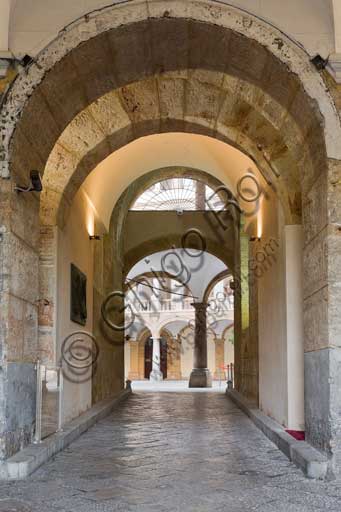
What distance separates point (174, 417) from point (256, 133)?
409 cm

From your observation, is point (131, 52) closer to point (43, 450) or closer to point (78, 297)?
point (43, 450)

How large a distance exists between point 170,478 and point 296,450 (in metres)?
0.99

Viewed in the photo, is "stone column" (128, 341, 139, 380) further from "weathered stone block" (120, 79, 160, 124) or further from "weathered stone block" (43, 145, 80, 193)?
"weathered stone block" (120, 79, 160, 124)

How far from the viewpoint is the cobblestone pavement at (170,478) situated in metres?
3.79

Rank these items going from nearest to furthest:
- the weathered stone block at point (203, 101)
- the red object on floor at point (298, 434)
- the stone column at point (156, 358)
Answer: the red object on floor at point (298, 434) → the weathered stone block at point (203, 101) → the stone column at point (156, 358)

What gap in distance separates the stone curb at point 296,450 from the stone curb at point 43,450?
1850mm

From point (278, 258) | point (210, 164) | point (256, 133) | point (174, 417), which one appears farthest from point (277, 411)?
point (210, 164)

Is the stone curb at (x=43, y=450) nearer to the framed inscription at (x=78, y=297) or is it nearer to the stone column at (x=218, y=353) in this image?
the framed inscription at (x=78, y=297)

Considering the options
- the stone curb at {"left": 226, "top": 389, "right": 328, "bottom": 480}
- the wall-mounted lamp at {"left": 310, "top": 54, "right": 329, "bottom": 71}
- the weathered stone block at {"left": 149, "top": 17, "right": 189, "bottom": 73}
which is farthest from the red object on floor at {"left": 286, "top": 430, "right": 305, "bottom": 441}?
the weathered stone block at {"left": 149, "top": 17, "right": 189, "bottom": 73}

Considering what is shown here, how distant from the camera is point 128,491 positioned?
415 centimetres

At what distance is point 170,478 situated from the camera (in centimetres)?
455

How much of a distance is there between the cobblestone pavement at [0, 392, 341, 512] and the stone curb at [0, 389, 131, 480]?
0.07 metres

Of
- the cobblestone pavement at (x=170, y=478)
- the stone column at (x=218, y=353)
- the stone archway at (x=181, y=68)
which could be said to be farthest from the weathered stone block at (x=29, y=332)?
the stone column at (x=218, y=353)

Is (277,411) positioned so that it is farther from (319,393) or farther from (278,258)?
(319,393)
